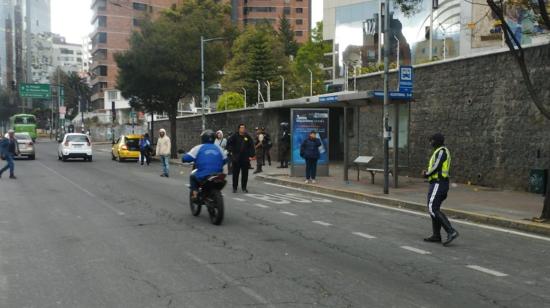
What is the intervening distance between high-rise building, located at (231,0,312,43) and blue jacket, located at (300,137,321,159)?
10881 centimetres

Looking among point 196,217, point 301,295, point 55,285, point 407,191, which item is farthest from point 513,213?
point 55,285

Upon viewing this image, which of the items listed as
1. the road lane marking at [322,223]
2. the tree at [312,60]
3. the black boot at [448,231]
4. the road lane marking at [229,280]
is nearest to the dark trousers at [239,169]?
the road lane marking at [322,223]

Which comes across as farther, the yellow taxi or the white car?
the yellow taxi

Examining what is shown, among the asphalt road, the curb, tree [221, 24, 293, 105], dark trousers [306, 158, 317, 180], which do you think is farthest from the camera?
tree [221, 24, 293, 105]

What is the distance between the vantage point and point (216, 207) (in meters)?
9.91

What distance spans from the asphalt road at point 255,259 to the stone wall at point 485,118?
495 cm

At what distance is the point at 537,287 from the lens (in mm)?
6164

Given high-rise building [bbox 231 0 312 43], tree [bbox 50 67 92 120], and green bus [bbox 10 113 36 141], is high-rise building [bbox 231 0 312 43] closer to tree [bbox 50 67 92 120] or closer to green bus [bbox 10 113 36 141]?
tree [bbox 50 67 92 120]

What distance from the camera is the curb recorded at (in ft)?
32.3

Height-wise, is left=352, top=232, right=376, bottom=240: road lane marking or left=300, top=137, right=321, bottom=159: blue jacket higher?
left=300, top=137, right=321, bottom=159: blue jacket

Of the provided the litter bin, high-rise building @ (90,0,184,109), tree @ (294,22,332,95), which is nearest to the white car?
the litter bin

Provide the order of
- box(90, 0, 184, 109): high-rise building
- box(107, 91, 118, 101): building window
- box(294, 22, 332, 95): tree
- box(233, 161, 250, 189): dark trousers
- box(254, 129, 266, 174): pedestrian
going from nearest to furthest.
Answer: box(233, 161, 250, 189): dark trousers < box(254, 129, 266, 174): pedestrian < box(294, 22, 332, 95): tree < box(107, 91, 118, 101): building window < box(90, 0, 184, 109): high-rise building

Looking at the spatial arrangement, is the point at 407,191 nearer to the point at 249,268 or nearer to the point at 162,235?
the point at 162,235

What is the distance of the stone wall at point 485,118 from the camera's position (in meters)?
14.7
